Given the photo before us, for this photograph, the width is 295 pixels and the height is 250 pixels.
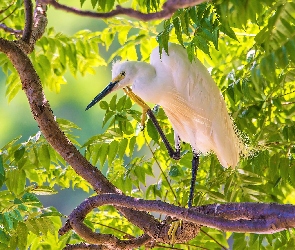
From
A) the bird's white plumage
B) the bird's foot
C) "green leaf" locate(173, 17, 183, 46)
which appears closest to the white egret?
the bird's white plumage

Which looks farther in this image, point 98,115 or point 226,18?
point 98,115

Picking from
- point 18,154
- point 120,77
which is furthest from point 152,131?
point 18,154

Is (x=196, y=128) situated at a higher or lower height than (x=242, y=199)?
higher

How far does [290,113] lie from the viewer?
1.19 metres

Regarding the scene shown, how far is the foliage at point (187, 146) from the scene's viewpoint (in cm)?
79

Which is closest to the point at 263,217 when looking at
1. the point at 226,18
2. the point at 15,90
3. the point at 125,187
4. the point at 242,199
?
the point at 226,18

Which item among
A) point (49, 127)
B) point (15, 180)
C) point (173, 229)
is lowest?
point (173, 229)

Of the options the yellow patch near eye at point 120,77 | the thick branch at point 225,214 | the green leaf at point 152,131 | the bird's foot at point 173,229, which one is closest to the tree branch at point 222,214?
the thick branch at point 225,214

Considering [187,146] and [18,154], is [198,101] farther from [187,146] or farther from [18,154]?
[18,154]

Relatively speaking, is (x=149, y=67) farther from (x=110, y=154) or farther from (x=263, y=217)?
(x=263, y=217)

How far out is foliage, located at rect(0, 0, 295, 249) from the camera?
786 millimetres

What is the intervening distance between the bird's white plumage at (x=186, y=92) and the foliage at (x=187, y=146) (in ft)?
0.12

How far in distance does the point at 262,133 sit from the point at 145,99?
0.88 feet

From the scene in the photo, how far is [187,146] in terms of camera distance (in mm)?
1468
